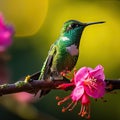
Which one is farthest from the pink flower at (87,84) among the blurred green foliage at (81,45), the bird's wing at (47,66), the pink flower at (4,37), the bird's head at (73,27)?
the blurred green foliage at (81,45)

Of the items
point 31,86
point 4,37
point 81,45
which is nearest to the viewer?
point 31,86

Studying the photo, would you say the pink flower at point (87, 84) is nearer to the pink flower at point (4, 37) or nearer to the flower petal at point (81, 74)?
the flower petal at point (81, 74)

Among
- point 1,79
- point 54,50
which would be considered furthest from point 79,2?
point 54,50

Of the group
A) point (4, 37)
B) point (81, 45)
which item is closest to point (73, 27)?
point (4, 37)

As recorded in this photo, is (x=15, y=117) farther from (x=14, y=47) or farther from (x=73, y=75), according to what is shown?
(x=73, y=75)

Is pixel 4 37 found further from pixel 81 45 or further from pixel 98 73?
pixel 81 45

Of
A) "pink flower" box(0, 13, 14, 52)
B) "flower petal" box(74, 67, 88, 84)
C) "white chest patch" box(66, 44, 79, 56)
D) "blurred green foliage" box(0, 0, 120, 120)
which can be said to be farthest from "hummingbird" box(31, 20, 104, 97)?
"blurred green foliage" box(0, 0, 120, 120)

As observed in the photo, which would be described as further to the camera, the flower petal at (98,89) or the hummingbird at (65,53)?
the hummingbird at (65,53)

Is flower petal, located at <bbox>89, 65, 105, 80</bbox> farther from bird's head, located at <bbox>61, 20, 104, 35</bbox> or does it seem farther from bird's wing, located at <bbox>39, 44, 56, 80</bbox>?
bird's head, located at <bbox>61, 20, 104, 35</bbox>
